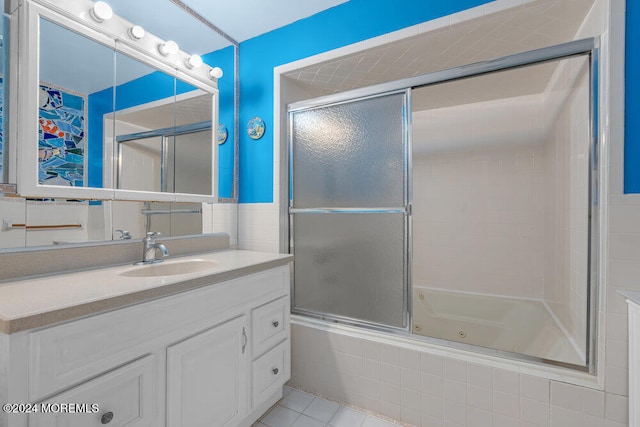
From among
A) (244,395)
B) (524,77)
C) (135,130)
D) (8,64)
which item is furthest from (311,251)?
(524,77)

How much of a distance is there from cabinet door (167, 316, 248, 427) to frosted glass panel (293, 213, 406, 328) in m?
0.69

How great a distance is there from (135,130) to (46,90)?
1.28ft

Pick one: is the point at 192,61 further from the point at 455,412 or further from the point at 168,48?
the point at 455,412

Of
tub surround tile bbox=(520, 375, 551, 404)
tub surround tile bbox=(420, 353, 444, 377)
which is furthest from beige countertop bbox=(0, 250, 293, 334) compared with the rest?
tub surround tile bbox=(520, 375, 551, 404)

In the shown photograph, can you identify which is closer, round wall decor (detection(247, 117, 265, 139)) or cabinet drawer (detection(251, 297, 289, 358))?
cabinet drawer (detection(251, 297, 289, 358))

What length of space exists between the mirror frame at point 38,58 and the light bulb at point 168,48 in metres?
0.03

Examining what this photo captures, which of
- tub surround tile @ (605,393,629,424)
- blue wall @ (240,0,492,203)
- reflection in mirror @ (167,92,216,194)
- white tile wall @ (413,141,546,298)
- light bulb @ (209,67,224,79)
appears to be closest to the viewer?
tub surround tile @ (605,393,629,424)

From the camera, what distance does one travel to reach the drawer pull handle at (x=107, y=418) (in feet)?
2.90

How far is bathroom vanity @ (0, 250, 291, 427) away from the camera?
0.75 metres

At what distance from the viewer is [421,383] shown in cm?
157

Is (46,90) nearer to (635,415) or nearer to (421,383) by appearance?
(421,383)

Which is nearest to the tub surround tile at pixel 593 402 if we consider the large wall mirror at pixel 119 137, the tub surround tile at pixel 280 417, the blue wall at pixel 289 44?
the tub surround tile at pixel 280 417

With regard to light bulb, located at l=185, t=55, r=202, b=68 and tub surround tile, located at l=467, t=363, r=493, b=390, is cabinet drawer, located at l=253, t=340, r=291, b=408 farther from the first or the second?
light bulb, located at l=185, t=55, r=202, b=68

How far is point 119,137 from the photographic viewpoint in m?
1.49
